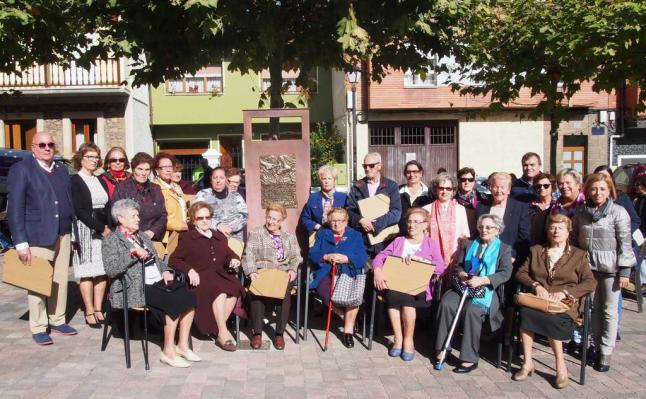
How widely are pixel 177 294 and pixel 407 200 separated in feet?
8.60

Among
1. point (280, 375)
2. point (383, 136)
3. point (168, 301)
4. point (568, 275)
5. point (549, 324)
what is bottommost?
point (280, 375)

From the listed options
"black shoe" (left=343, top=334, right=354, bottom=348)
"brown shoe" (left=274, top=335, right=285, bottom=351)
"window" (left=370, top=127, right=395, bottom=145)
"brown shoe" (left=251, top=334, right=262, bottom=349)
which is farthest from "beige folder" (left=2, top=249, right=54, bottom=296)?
"window" (left=370, top=127, right=395, bottom=145)

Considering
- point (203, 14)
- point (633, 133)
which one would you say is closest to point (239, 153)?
point (633, 133)

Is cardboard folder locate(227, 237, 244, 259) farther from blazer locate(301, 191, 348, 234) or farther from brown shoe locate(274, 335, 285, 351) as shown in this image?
brown shoe locate(274, 335, 285, 351)

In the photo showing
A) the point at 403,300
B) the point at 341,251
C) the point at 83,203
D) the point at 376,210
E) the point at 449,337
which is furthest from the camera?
the point at 376,210

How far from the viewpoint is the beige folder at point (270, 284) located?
5.57m

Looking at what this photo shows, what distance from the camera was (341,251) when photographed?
228 inches

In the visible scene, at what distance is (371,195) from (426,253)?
100 cm

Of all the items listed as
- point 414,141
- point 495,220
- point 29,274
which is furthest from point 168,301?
point 414,141

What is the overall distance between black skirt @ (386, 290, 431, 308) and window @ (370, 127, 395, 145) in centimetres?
1805

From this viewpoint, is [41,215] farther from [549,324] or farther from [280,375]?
[549,324]

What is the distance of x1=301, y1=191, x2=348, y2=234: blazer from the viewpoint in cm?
634

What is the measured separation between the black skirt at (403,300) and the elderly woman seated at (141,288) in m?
1.73

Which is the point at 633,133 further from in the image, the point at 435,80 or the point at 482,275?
the point at 482,275
